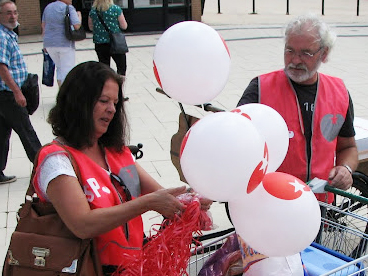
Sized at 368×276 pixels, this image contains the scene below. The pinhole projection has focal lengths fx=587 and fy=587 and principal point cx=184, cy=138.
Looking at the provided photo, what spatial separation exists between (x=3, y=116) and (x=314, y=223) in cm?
426

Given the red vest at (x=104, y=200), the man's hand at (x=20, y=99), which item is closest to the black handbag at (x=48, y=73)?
the man's hand at (x=20, y=99)

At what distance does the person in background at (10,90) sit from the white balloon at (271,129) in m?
3.66

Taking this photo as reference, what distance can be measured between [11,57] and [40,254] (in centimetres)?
382

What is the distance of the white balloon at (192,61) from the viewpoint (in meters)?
2.47

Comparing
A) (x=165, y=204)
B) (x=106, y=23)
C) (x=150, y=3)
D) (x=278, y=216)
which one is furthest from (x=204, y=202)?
(x=150, y=3)

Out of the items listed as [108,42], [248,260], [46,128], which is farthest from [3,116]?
[248,260]

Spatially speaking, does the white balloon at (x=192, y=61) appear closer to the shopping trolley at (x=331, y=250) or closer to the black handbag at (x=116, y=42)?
the shopping trolley at (x=331, y=250)

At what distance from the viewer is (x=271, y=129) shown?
2420 mm

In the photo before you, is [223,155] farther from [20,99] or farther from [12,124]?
[12,124]

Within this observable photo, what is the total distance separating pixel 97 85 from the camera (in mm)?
2406

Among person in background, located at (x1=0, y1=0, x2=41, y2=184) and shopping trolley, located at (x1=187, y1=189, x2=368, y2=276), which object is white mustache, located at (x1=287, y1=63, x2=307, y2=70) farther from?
person in background, located at (x1=0, y1=0, x2=41, y2=184)

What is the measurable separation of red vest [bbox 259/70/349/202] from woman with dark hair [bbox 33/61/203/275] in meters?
0.93

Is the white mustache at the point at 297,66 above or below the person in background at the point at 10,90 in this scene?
above

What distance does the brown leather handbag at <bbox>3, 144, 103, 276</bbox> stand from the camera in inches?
89.2
